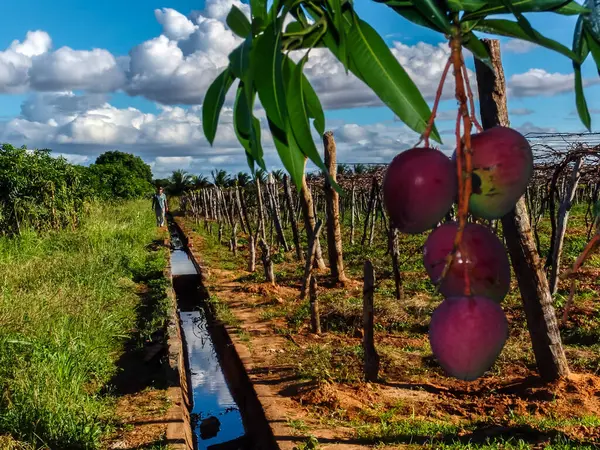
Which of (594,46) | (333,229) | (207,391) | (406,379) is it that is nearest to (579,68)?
(594,46)

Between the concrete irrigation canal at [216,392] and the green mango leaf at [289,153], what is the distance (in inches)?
203

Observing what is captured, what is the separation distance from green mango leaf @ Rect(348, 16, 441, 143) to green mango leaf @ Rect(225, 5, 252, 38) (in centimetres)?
8

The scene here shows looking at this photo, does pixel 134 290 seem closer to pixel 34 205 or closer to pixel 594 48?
pixel 34 205

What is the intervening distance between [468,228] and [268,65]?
0.55 feet

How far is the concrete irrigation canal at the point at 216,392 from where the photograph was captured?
6.41 metres

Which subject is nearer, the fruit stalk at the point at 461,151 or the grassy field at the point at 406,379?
the fruit stalk at the point at 461,151

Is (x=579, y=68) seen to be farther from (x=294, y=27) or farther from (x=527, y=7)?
(x=294, y=27)

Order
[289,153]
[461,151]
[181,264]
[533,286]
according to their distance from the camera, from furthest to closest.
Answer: [181,264] < [533,286] < [289,153] < [461,151]

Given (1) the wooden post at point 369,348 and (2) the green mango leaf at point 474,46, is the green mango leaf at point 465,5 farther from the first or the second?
(1) the wooden post at point 369,348

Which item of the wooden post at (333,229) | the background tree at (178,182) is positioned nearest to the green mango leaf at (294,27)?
the wooden post at (333,229)

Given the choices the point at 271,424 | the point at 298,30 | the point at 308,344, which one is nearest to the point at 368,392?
the point at 271,424

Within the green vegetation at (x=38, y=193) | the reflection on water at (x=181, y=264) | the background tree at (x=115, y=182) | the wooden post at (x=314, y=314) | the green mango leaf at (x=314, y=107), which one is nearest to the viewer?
the green mango leaf at (x=314, y=107)

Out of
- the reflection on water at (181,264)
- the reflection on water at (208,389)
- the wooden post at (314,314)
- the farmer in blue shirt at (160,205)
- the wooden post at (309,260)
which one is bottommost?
the reflection on water at (208,389)

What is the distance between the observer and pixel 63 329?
20.2 feet
